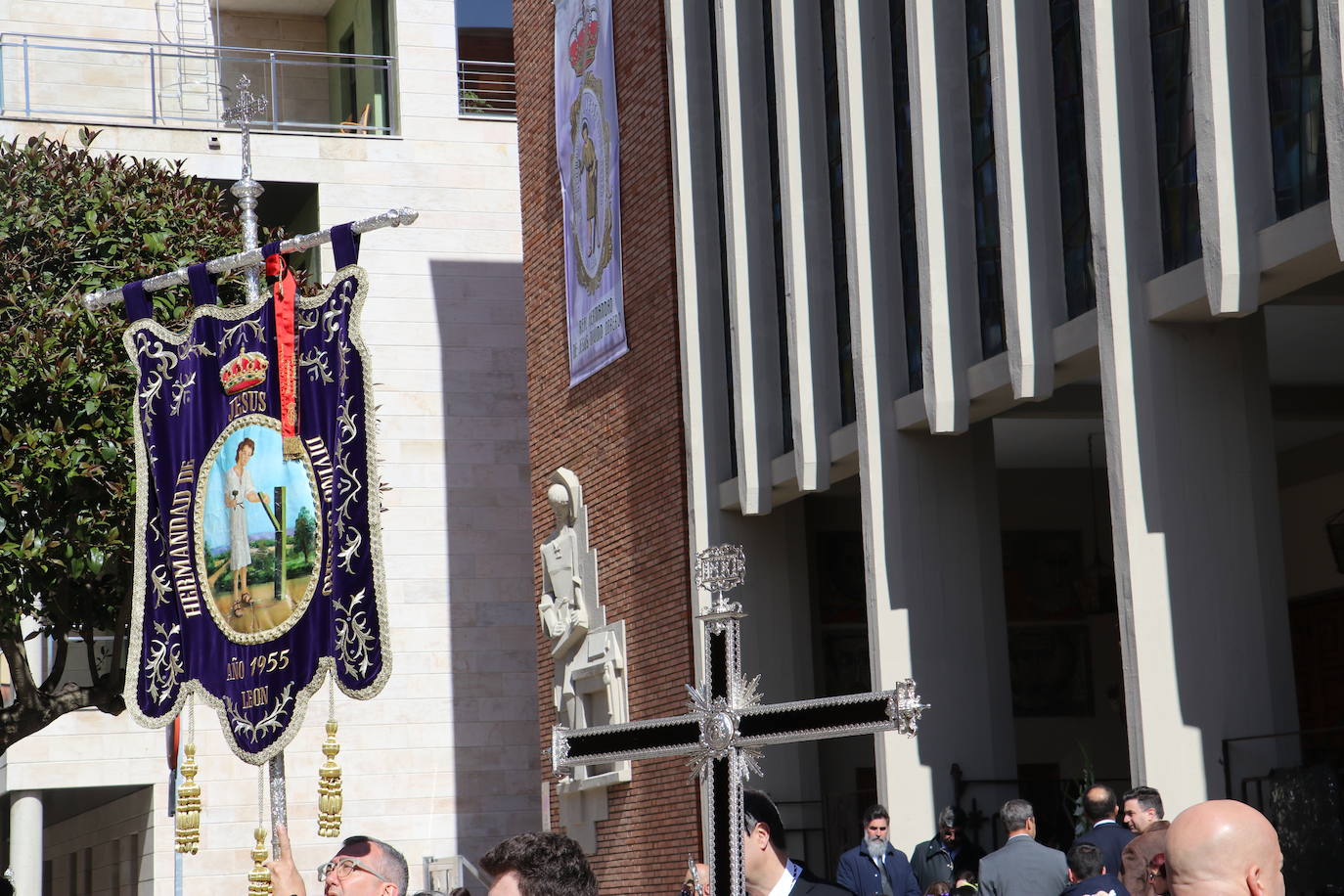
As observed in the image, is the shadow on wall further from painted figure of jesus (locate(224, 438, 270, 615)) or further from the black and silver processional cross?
the black and silver processional cross

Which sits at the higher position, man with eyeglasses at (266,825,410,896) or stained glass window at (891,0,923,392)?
stained glass window at (891,0,923,392)

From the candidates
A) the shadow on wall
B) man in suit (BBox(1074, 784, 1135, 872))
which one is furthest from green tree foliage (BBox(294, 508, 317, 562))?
the shadow on wall

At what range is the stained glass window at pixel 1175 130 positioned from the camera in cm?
1220

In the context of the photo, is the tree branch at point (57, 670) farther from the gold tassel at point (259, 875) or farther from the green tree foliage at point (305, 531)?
the gold tassel at point (259, 875)

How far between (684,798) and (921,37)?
7996 mm

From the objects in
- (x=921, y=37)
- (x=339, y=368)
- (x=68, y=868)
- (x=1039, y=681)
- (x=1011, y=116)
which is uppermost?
(x=921, y=37)

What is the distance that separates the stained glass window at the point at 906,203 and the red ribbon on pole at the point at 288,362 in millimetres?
6151

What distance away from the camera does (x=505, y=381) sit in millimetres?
27031

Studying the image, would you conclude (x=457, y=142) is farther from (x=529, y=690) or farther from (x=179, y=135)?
(x=529, y=690)

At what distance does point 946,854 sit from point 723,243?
24.0 feet

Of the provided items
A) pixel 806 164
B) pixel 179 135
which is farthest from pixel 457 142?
pixel 806 164

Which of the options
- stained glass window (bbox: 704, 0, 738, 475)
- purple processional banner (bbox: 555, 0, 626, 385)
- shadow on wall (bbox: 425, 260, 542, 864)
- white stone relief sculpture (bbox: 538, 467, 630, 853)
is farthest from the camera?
shadow on wall (bbox: 425, 260, 542, 864)

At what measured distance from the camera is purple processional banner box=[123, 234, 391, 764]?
1036cm

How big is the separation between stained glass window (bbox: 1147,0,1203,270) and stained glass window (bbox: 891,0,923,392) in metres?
3.04
